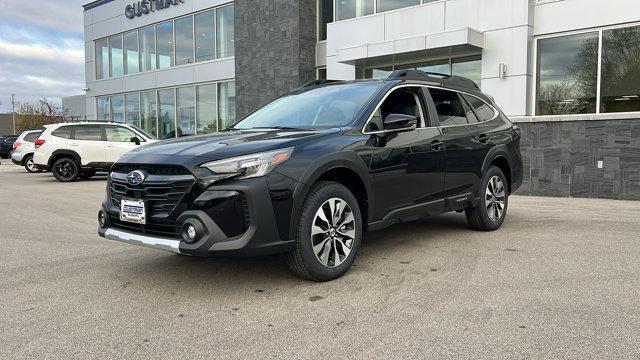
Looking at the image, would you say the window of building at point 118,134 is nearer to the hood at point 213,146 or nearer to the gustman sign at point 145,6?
the gustman sign at point 145,6

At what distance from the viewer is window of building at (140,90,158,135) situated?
24719 mm

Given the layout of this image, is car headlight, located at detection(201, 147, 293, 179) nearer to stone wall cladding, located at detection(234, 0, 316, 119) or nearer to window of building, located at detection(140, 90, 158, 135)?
stone wall cladding, located at detection(234, 0, 316, 119)

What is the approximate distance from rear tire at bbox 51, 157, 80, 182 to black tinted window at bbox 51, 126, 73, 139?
0.63m

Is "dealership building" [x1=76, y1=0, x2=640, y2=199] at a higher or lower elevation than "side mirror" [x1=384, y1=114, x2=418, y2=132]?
higher

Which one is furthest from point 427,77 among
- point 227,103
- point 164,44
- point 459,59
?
point 164,44

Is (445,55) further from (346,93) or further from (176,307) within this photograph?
(176,307)

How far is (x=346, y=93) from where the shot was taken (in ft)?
17.6

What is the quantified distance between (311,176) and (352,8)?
1297 cm

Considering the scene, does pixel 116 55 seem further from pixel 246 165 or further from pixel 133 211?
pixel 246 165

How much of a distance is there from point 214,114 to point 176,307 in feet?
59.9

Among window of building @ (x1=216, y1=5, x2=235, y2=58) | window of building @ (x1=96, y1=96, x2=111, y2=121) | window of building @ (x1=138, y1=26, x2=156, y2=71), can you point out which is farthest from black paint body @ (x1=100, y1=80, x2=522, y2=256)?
window of building @ (x1=96, y1=96, x2=111, y2=121)

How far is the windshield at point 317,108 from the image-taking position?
4.98 m

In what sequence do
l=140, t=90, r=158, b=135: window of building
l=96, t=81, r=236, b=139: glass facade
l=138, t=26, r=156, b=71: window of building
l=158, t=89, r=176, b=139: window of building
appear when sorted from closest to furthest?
l=96, t=81, r=236, b=139: glass facade → l=158, t=89, r=176, b=139: window of building → l=138, t=26, r=156, b=71: window of building → l=140, t=90, r=158, b=135: window of building

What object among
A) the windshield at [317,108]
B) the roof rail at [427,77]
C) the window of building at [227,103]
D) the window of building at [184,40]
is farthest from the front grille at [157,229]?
the window of building at [184,40]
